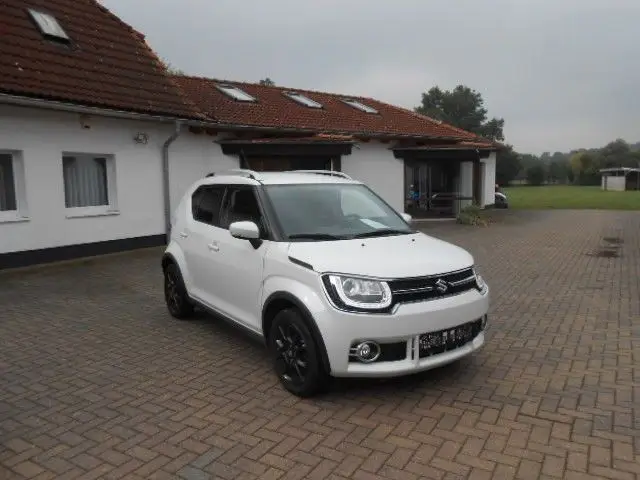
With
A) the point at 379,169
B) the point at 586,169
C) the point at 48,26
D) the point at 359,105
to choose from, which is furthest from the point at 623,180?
the point at 48,26

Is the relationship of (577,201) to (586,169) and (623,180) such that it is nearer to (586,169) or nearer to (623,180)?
(623,180)

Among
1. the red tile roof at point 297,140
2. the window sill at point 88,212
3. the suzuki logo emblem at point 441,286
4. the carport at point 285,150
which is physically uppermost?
the red tile roof at point 297,140

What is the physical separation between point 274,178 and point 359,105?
58.0 ft

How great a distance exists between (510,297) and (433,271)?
3975mm

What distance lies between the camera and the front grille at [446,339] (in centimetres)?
392

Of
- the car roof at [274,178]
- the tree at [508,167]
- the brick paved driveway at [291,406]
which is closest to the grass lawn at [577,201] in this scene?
the tree at [508,167]

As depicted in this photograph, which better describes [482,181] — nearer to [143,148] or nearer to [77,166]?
[143,148]

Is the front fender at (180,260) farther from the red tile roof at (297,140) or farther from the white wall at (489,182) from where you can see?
the white wall at (489,182)

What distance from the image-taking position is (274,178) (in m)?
5.21

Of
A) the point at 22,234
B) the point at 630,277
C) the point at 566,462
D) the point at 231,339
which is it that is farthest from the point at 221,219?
the point at 630,277

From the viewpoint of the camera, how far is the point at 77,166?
11.1 m

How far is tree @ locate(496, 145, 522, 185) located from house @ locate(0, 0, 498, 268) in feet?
164

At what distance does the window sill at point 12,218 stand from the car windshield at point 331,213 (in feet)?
22.4

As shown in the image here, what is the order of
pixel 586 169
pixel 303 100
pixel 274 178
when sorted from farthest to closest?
pixel 586 169
pixel 303 100
pixel 274 178
